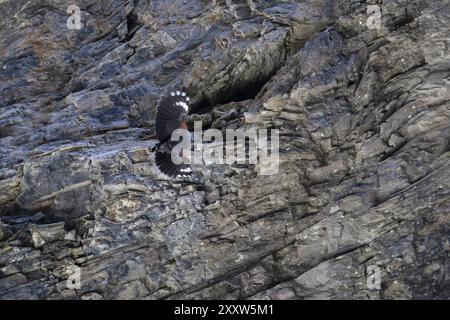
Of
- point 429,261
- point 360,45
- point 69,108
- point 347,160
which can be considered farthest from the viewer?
point 69,108

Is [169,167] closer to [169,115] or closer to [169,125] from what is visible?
[169,125]

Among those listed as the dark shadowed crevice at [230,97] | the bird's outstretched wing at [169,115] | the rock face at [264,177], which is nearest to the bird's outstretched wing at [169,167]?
the rock face at [264,177]

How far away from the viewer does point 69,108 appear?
548 inches

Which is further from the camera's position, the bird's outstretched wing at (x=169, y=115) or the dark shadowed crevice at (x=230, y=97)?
the dark shadowed crevice at (x=230, y=97)

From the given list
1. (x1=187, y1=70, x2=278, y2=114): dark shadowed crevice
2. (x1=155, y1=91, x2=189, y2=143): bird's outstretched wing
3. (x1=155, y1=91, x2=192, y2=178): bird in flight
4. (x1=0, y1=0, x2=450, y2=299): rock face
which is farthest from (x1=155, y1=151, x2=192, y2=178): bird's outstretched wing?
(x1=187, y1=70, x2=278, y2=114): dark shadowed crevice

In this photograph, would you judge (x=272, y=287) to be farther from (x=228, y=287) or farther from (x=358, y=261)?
(x=358, y=261)

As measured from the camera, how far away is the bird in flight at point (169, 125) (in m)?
12.1

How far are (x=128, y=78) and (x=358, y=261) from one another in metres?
6.29

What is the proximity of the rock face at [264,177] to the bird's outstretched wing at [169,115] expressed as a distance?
1.30 ft

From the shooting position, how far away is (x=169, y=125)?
12.6 m

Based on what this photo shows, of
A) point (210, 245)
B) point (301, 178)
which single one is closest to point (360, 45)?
point (301, 178)

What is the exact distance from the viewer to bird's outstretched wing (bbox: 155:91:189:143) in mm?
12531

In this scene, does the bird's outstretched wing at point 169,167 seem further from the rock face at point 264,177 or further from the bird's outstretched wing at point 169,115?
the bird's outstretched wing at point 169,115

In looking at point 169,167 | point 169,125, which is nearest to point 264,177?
point 169,167
